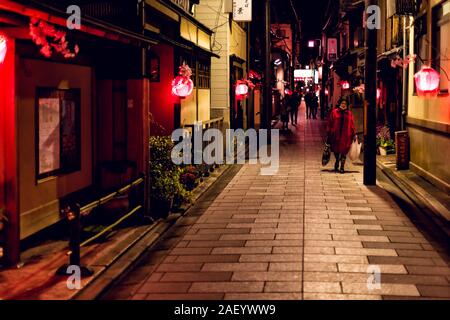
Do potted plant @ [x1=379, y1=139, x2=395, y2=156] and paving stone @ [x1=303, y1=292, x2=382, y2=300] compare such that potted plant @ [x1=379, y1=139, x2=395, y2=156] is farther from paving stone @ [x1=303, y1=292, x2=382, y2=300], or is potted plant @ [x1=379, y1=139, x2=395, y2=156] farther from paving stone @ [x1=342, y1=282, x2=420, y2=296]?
paving stone @ [x1=303, y1=292, x2=382, y2=300]

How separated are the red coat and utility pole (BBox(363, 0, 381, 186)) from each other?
2.08m

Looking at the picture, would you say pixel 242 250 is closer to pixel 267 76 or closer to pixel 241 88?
pixel 241 88

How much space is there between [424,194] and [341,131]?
5117 millimetres

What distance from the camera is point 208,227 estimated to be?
1252 centimetres

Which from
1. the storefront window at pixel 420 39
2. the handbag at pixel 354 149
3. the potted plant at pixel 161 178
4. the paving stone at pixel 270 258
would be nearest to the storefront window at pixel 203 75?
the handbag at pixel 354 149

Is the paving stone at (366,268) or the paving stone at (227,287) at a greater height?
the paving stone at (366,268)

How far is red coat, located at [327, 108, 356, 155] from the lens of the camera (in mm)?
20219

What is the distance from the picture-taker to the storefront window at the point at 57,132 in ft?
36.6

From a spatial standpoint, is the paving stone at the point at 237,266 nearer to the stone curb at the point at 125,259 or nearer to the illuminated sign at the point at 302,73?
the stone curb at the point at 125,259

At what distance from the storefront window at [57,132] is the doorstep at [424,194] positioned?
7.60 m

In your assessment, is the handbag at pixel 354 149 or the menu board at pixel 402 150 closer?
the handbag at pixel 354 149

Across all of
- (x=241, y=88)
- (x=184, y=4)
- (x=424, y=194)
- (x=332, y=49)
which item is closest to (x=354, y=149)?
(x=424, y=194)

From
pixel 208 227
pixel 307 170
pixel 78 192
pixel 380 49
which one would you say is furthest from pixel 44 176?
pixel 380 49

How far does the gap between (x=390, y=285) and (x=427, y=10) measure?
1256cm
